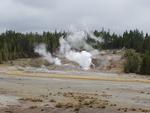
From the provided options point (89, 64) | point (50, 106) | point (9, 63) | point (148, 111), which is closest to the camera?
point (148, 111)

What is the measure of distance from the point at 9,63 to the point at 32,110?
14694 cm

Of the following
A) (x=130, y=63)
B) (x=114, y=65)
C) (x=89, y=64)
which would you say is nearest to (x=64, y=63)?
(x=89, y=64)

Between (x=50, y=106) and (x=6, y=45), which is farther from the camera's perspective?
(x=6, y=45)

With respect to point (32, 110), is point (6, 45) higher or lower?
higher

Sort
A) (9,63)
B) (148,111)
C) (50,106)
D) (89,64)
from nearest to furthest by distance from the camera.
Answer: (148,111)
(50,106)
(9,63)
(89,64)

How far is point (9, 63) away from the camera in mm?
182625

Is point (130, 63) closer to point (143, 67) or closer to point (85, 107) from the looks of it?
point (143, 67)

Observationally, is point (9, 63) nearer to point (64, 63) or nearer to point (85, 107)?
Result: point (64, 63)

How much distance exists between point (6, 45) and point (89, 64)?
130 ft

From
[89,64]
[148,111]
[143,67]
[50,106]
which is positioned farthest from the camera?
[89,64]

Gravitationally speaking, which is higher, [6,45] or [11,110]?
[6,45]

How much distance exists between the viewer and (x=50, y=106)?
40594 mm

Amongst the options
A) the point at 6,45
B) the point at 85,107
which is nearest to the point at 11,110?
the point at 85,107

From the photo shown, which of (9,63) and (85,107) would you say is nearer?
(85,107)
